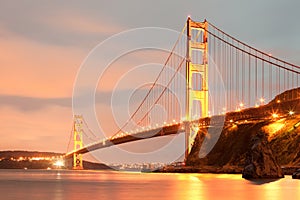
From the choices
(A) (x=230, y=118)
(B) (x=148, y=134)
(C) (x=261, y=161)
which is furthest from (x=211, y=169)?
(C) (x=261, y=161)

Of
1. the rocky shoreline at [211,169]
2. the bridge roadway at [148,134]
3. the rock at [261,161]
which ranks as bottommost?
the rocky shoreline at [211,169]

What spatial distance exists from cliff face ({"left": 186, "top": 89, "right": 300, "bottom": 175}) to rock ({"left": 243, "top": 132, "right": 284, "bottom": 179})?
49.0 feet

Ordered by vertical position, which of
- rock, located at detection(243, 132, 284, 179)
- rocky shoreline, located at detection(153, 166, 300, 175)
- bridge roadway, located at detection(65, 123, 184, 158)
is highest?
bridge roadway, located at detection(65, 123, 184, 158)

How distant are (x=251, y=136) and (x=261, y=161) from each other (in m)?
30.4

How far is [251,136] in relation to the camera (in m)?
74.8

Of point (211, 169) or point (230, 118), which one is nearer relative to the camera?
point (211, 169)

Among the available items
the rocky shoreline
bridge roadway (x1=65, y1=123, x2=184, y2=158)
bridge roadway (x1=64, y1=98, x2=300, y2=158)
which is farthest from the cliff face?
bridge roadway (x1=65, y1=123, x2=184, y2=158)

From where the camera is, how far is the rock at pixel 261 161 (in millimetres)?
44156

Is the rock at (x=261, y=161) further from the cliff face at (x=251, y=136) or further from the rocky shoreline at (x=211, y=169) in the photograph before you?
the cliff face at (x=251, y=136)

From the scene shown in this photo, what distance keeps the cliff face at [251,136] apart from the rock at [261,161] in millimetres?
14942

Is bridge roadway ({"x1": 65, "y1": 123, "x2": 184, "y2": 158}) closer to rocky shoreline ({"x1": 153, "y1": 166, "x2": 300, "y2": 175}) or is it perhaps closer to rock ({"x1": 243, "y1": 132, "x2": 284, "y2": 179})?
rocky shoreline ({"x1": 153, "y1": 166, "x2": 300, "y2": 175})

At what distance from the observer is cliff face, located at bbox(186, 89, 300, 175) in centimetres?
6661

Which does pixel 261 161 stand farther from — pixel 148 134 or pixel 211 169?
pixel 148 134

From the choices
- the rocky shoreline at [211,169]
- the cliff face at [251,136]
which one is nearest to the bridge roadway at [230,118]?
the cliff face at [251,136]
